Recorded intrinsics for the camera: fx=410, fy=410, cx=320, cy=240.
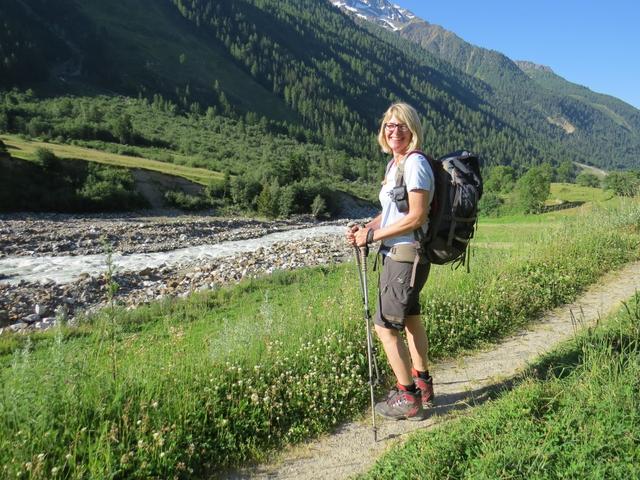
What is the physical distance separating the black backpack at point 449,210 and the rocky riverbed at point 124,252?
4.03m

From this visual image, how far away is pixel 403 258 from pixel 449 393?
1.98m

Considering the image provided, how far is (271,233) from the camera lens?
116 ft

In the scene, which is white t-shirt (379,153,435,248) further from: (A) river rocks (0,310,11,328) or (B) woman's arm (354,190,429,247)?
(A) river rocks (0,310,11,328)

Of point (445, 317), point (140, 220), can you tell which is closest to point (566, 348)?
point (445, 317)

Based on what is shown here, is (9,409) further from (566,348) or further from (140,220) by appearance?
(140,220)

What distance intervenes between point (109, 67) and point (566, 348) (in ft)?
480

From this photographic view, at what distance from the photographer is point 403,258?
3879 mm

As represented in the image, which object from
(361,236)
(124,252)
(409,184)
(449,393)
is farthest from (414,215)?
(124,252)

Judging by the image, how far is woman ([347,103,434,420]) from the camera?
146 inches

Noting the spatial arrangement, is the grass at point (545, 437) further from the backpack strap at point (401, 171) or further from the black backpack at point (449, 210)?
the backpack strap at point (401, 171)

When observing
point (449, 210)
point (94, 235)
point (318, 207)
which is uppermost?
point (449, 210)

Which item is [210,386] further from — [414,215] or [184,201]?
[184,201]

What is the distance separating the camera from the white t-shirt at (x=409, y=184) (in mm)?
3668

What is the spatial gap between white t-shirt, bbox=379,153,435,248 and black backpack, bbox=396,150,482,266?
107 millimetres
